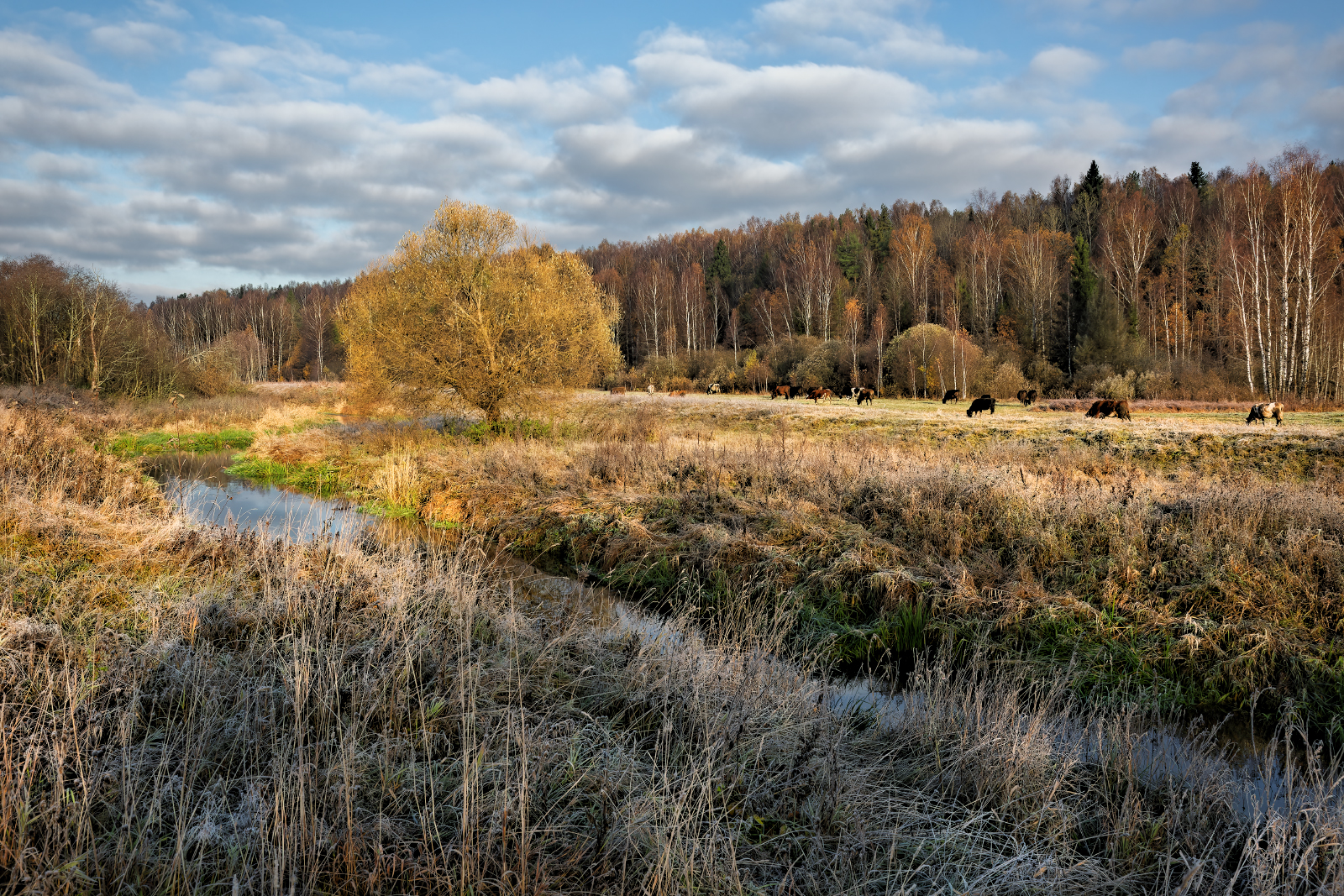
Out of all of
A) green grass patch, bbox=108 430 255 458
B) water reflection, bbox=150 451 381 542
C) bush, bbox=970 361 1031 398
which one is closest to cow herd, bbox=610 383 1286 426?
bush, bbox=970 361 1031 398

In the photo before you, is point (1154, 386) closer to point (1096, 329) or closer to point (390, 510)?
point (1096, 329)

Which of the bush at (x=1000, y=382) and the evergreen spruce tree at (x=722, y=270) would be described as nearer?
the bush at (x=1000, y=382)

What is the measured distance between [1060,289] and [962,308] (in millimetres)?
6543

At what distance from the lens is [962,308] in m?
52.0

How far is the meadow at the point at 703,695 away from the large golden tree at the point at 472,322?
29.0 feet

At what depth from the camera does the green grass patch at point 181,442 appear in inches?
894

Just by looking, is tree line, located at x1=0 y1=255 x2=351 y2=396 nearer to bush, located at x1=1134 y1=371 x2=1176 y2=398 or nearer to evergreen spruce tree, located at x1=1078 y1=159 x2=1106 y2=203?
bush, located at x1=1134 y1=371 x2=1176 y2=398

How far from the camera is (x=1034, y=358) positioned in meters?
42.0

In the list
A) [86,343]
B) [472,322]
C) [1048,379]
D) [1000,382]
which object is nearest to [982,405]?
[1000,382]

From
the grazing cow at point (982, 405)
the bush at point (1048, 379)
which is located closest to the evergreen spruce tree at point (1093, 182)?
the bush at point (1048, 379)

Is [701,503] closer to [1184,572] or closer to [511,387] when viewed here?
[1184,572]

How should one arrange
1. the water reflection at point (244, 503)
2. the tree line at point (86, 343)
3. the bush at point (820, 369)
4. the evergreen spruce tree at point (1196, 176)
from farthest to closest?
the evergreen spruce tree at point (1196, 176), the bush at point (820, 369), the tree line at point (86, 343), the water reflection at point (244, 503)

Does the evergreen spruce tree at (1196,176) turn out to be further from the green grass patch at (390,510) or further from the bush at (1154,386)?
the green grass patch at (390,510)

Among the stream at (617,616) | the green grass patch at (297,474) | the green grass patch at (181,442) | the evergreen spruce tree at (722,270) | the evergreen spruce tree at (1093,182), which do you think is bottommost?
the stream at (617,616)
